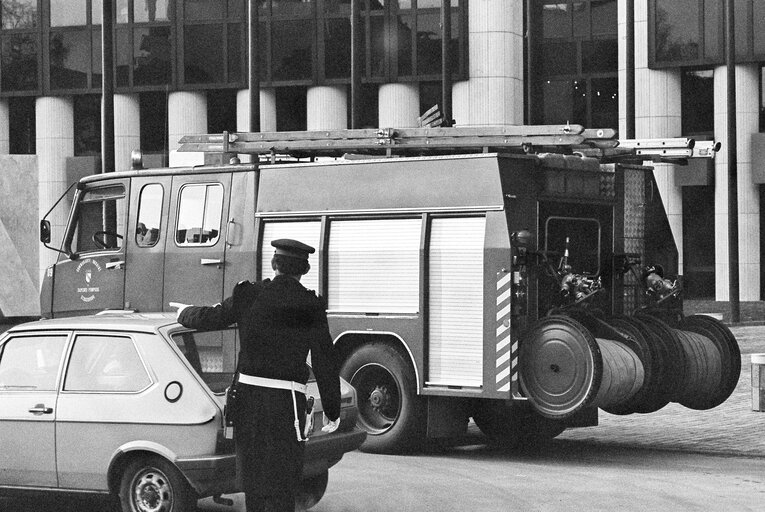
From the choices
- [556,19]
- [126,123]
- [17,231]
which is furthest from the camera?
[126,123]

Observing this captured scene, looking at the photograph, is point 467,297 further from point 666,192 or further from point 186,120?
point 186,120

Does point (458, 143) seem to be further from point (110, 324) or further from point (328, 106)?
point (328, 106)

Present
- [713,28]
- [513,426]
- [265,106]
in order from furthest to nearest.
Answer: [265,106] → [713,28] → [513,426]

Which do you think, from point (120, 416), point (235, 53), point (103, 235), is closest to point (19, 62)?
point (235, 53)

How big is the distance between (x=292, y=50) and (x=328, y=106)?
1983 mm

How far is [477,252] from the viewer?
12336 mm

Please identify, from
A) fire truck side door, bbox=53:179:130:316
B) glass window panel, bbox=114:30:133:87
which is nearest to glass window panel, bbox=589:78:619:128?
glass window panel, bbox=114:30:133:87

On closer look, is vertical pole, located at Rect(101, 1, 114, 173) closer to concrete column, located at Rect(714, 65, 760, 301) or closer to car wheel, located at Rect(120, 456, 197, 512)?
car wheel, located at Rect(120, 456, 197, 512)

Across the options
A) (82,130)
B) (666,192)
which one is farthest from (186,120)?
(666,192)

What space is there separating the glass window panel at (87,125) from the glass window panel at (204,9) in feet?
14.3

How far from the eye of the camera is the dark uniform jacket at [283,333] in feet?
24.2

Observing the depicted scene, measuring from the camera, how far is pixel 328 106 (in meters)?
42.1

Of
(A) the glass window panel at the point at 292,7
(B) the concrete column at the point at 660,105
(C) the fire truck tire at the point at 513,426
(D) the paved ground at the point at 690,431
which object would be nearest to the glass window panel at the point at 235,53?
(A) the glass window panel at the point at 292,7

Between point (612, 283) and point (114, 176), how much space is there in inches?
205
